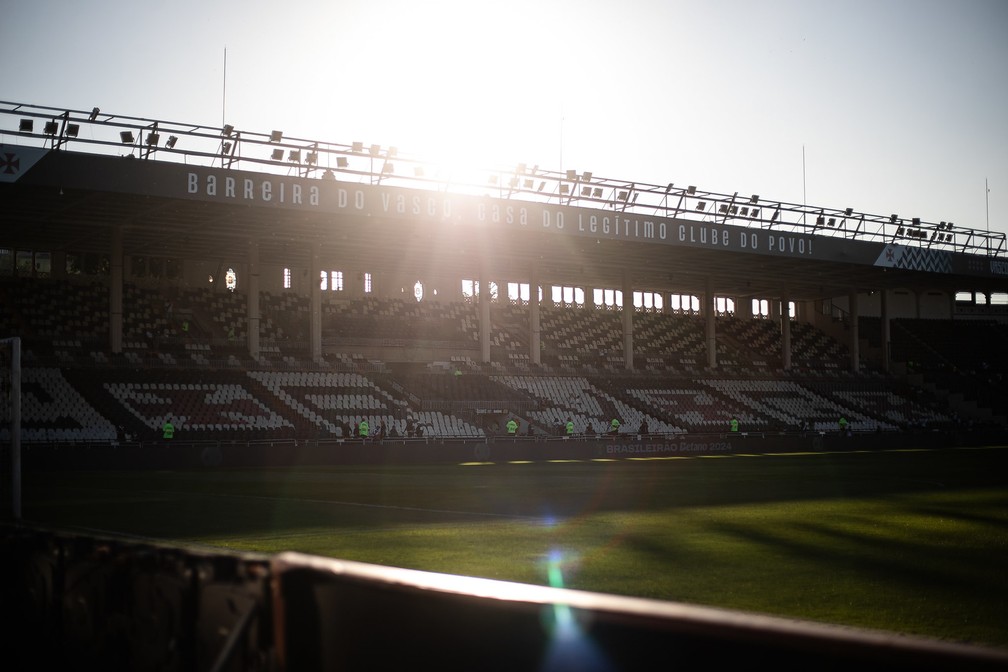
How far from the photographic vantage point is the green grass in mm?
11016

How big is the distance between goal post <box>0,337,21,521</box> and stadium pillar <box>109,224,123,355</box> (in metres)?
30.0

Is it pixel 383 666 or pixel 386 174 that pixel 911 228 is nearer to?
pixel 386 174

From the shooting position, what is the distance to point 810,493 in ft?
78.7

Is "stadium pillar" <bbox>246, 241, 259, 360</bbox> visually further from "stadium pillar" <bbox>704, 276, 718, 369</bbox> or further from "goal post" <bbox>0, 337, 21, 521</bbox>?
"goal post" <bbox>0, 337, 21, 521</bbox>

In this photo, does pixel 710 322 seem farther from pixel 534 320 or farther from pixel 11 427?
pixel 11 427

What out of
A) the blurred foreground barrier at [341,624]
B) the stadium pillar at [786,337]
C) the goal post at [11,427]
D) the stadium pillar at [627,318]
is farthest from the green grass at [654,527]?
the stadium pillar at [786,337]

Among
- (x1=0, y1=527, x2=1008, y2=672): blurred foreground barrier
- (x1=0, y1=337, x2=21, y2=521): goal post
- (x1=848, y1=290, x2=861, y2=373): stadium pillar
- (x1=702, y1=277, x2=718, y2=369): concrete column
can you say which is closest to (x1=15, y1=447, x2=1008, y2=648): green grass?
(x1=0, y1=337, x2=21, y2=521): goal post

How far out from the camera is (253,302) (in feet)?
168

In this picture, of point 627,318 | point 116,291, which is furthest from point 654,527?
point 627,318

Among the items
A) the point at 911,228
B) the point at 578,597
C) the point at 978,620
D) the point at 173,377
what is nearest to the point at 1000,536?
the point at 978,620

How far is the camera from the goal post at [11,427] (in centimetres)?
1291

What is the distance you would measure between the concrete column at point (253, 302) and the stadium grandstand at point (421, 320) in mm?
174

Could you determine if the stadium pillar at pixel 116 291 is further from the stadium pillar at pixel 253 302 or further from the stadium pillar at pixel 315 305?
the stadium pillar at pixel 315 305

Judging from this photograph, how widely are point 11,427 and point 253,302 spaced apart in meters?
37.9
